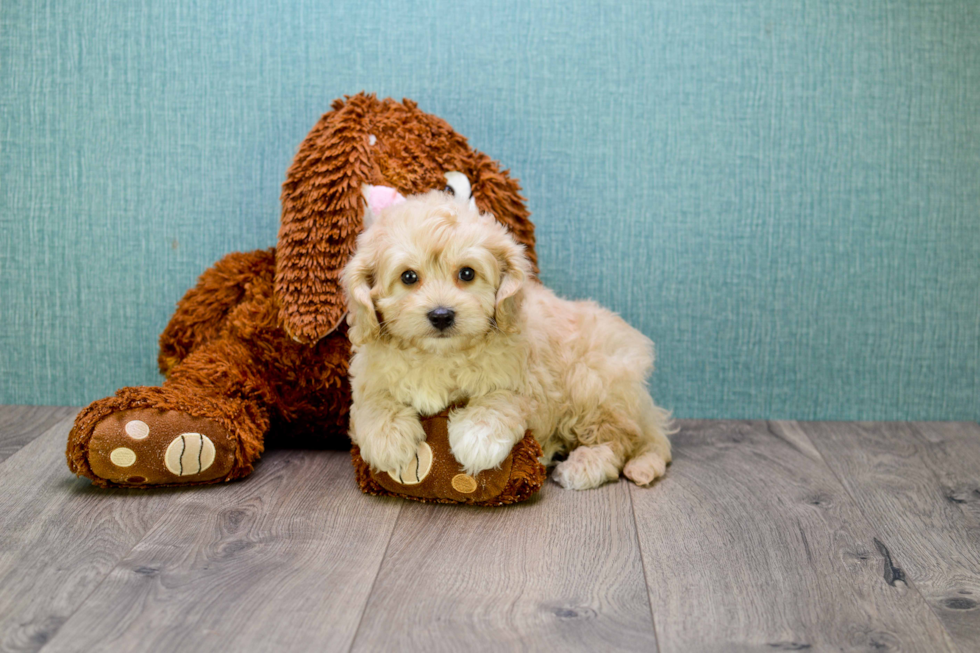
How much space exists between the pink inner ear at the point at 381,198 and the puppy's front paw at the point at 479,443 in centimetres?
56

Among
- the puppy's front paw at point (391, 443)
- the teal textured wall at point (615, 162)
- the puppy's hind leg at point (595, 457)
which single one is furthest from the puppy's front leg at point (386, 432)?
the teal textured wall at point (615, 162)

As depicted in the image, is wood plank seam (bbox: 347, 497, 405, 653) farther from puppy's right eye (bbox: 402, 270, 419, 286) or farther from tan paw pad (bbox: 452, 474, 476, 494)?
puppy's right eye (bbox: 402, 270, 419, 286)

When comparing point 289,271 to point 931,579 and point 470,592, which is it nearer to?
point 470,592

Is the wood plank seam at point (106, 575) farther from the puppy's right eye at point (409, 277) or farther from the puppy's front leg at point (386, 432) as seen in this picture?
the puppy's right eye at point (409, 277)

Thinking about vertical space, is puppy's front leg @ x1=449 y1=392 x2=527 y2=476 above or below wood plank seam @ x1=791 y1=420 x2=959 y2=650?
above

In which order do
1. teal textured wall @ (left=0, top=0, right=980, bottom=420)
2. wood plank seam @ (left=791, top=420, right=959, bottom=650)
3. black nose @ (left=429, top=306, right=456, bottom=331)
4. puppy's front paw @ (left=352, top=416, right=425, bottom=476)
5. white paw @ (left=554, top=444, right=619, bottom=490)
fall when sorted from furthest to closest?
teal textured wall @ (left=0, top=0, right=980, bottom=420) → white paw @ (left=554, top=444, right=619, bottom=490) → puppy's front paw @ (left=352, top=416, right=425, bottom=476) → black nose @ (left=429, top=306, right=456, bottom=331) → wood plank seam @ (left=791, top=420, right=959, bottom=650)

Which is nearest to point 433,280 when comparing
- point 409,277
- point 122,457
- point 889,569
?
point 409,277

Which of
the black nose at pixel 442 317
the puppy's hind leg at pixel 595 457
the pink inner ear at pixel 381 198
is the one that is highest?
the pink inner ear at pixel 381 198

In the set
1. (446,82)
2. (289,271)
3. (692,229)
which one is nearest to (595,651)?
(289,271)

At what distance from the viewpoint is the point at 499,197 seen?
212 cm

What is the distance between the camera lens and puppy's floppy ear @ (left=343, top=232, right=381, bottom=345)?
66.8 inches

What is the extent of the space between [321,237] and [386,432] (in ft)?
1.64

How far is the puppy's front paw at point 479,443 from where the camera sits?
5.70 feet

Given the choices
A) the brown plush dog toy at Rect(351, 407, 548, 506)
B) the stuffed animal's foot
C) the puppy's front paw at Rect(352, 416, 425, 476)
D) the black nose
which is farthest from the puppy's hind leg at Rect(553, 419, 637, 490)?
the stuffed animal's foot
